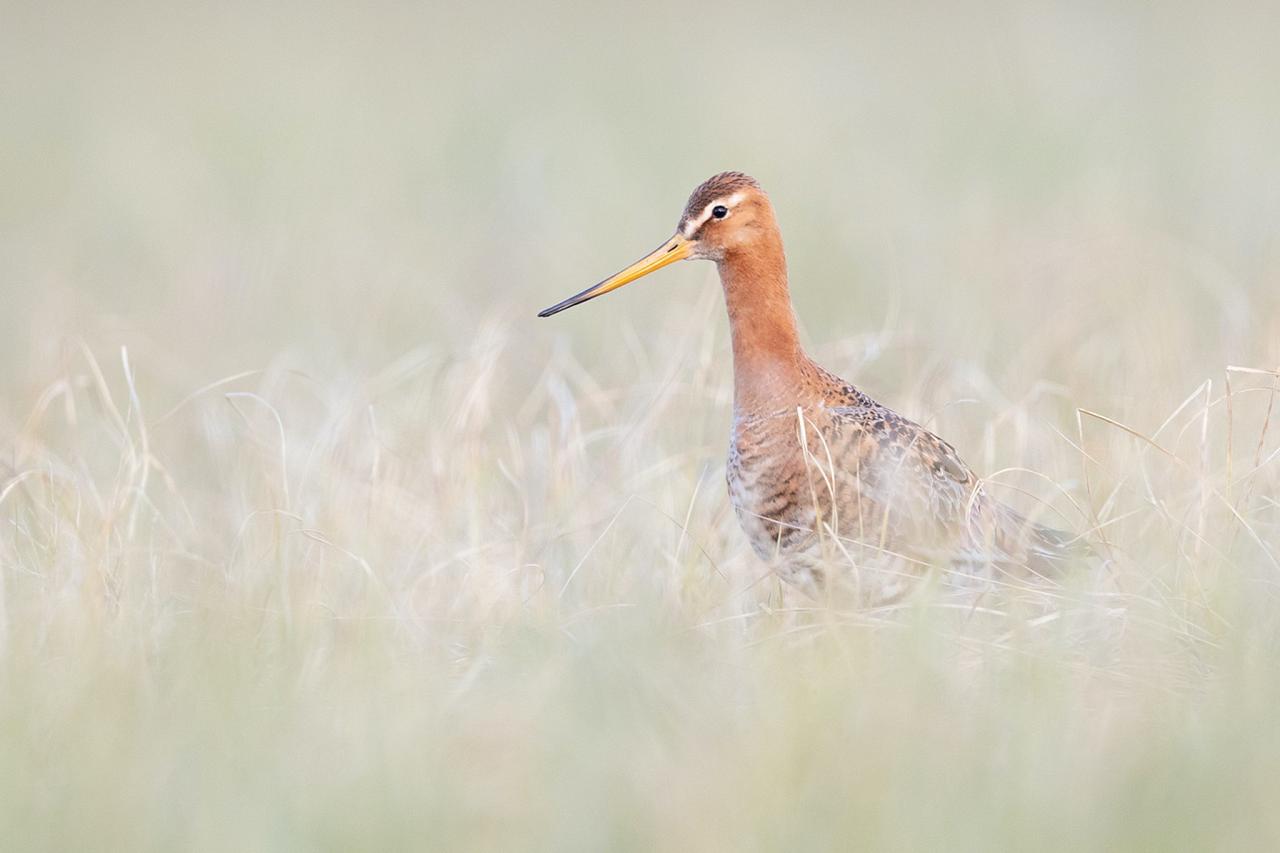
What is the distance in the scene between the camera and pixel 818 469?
199 inches

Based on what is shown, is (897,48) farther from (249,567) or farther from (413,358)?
(249,567)

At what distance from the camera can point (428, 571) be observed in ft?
16.0

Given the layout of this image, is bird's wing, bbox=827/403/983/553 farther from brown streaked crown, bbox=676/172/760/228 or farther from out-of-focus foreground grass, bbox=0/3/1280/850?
brown streaked crown, bbox=676/172/760/228

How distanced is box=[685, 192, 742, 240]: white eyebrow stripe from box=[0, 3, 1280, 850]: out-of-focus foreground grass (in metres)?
0.71

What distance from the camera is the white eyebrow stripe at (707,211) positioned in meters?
5.48

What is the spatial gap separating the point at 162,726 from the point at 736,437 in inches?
85.5

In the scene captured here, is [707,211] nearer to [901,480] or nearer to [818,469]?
[818,469]

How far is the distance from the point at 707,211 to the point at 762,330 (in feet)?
1.28

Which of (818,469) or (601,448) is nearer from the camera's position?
(818,469)

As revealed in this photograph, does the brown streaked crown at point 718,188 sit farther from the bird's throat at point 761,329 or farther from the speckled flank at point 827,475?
the bird's throat at point 761,329

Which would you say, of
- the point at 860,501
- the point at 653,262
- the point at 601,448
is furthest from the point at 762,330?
the point at 601,448

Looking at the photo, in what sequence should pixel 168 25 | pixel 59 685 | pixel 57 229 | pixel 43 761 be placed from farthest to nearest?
pixel 168 25, pixel 57 229, pixel 59 685, pixel 43 761

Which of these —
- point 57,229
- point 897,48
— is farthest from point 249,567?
point 897,48


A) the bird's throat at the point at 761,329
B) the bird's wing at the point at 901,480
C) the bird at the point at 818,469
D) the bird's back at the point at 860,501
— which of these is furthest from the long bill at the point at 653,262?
the bird's wing at the point at 901,480
